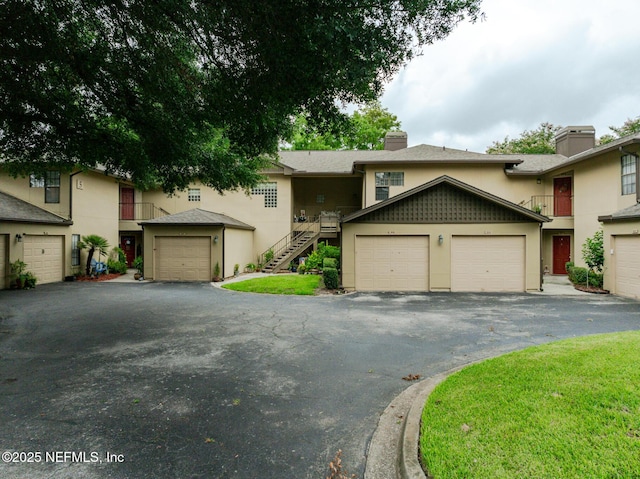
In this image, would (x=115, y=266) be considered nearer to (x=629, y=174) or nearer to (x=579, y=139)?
(x=629, y=174)

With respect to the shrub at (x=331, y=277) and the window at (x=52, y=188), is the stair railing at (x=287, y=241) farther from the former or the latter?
the window at (x=52, y=188)

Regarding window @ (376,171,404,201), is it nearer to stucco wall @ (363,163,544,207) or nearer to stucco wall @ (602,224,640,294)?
stucco wall @ (363,163,544,207)

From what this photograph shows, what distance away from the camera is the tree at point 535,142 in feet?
107

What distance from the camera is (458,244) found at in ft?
44.2

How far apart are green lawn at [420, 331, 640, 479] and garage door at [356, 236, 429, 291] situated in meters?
8.77

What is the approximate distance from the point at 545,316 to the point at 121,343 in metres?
9.89

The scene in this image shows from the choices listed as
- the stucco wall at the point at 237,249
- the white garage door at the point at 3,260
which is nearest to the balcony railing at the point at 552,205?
the stucco wall at the point at 237,249

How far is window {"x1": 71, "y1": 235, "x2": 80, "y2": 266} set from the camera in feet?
55.4

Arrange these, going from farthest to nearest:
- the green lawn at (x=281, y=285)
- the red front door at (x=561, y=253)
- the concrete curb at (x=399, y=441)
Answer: the red front door at (x=561, y=253), the green lawn at (x=281, y=285), the concrete curb at (x=399, y=441)

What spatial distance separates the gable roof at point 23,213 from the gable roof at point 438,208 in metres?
13.2

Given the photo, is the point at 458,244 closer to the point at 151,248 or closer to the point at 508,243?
the point at 508,243

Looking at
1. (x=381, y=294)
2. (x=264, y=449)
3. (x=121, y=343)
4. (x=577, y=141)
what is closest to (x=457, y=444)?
(x=264, y=449)

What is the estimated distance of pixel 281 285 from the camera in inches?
531

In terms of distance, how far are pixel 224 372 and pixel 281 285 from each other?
8525 mm
